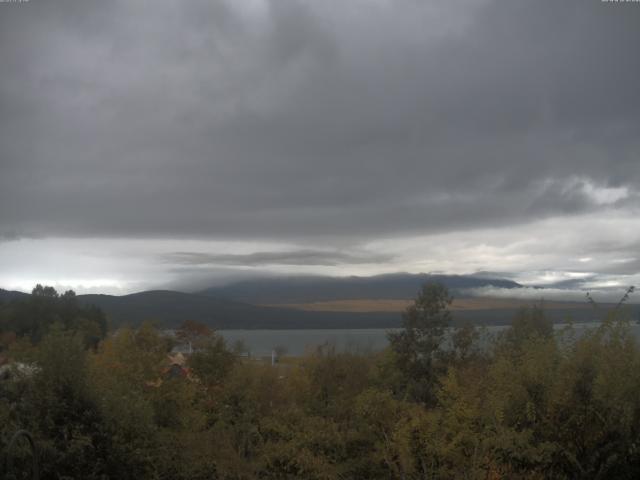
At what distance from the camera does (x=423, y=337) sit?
4319cm

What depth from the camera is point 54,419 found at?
1372 centimetres

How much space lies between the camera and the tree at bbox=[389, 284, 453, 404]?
41.1 meters

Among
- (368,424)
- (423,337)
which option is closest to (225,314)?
(423,337)

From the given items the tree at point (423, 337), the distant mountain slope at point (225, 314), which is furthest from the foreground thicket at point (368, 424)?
the distant mountain slope at point (225, 314)

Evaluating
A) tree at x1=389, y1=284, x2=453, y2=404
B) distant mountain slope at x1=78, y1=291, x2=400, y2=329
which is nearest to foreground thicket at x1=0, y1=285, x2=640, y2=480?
tree at x1=389, y1=284, x2=453, y2=404

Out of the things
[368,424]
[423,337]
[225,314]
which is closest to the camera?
[368,424]

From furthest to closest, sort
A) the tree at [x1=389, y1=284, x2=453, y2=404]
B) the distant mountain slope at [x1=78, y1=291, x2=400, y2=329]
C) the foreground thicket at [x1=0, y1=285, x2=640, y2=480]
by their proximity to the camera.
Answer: the distant mountain slope at [x1=78, y1=291, x2=400, y2=329] → the tree at [x1=389, y1=284, x2=453, y2=404] → the foreground thicket at [x1=0, y1=285, x2=640, y2=480]

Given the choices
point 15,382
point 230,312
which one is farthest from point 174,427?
point 230,312

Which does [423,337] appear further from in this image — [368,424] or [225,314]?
[225,314]

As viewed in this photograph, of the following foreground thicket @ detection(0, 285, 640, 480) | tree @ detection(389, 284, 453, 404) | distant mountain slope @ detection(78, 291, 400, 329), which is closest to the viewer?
foreground thicket @ detection(0, 285, 640, 480)

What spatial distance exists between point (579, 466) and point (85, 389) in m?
10.0

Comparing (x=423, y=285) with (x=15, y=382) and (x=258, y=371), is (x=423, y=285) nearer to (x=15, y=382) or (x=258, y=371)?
(x=258, y=371)

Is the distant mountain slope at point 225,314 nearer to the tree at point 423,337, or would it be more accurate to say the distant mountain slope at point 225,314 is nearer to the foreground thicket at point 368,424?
the tree at point 423,337

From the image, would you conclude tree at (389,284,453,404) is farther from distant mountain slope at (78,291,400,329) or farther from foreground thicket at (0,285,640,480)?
distant mountain slope at (78,291,400,329)
